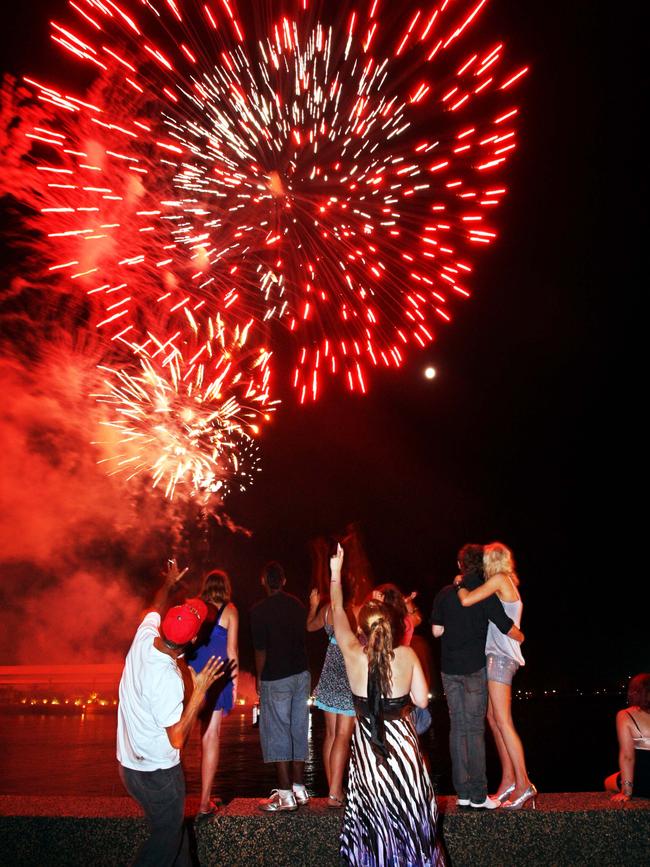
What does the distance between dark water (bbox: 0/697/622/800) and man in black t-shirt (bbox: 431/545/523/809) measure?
241 inches

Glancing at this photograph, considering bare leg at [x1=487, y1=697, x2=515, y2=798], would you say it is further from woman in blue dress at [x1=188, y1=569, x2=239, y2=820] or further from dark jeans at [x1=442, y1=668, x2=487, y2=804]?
woman in blue dress at [x1=188, y1=569, x2=239, y2=820]

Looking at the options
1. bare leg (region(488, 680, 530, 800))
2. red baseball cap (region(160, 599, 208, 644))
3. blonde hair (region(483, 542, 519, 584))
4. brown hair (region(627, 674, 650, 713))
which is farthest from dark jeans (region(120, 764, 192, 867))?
brown hair (region(627, 674, 650, 713))

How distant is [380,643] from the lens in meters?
5.16

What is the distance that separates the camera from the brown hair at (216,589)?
23.0 feet

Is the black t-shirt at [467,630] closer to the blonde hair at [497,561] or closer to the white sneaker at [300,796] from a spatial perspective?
the blonde hair at [497,561]

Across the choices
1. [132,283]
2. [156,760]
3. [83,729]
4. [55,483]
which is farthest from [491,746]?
[156,760]


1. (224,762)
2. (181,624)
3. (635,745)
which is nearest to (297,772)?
(181,624)

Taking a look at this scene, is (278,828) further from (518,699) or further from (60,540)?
(518,699)

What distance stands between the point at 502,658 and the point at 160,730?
3100 millimetres

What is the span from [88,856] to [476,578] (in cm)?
379

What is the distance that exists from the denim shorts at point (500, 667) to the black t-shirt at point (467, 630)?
0.18 m

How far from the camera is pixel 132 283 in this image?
14.6 m

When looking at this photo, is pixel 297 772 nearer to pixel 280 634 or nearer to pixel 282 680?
pixel 282 680

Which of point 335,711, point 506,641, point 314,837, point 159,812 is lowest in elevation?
point 314,837
